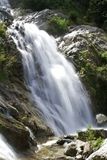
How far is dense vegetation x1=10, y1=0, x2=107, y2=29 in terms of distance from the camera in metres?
37.5

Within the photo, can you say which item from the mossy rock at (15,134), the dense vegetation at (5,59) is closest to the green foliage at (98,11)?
the dense vegetation at (5,59)

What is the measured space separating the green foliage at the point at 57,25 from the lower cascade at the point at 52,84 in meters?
3.84

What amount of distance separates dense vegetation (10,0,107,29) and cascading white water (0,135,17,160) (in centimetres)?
2273

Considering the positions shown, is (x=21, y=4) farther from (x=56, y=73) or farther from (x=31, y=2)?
(x=56, y=73)

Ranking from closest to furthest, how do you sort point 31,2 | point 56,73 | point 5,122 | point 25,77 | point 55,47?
1. point 5,122
2. point 25,77
3. point 56,73
4. point 55,47
5. point 31,2

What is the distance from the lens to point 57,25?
32.7 m

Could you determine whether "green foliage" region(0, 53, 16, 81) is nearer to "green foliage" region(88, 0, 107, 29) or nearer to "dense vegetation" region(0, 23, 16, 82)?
"dense vegetation" region(0, 23, 16, 82)

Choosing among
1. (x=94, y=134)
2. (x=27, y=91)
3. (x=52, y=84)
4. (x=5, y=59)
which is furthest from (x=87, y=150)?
(x=52, y=84)

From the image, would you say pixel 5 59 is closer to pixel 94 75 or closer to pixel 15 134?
pixel 15 134

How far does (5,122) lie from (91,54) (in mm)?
14390

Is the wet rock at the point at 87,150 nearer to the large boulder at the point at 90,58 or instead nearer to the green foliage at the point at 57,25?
the large boulder at the point at 90,58

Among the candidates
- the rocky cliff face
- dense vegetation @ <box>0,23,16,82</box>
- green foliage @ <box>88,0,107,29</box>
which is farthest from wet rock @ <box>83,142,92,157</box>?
green foliage @ <box>88,0,107,29</box>

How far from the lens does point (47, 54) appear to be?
26.9 m

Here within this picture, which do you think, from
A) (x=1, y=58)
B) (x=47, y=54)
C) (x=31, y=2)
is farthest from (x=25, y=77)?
(x=31, y=2)
